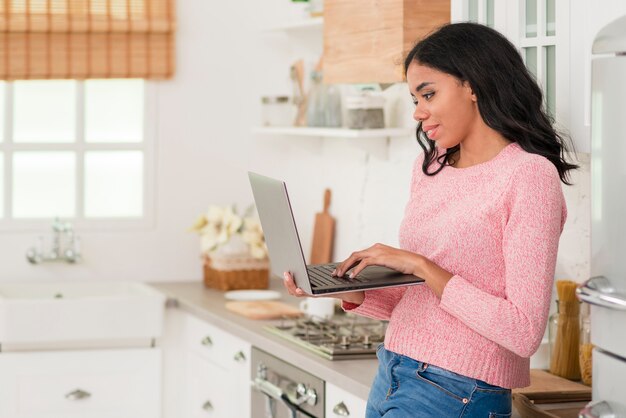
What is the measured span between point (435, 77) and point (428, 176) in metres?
0.21

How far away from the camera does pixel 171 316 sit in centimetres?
371

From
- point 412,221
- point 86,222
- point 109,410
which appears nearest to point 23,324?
point 109,410

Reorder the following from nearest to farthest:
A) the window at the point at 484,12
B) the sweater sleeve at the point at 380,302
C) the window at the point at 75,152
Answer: the sweater sleeve at the point at 380,302 → the window at the point at 484,12 → the window at the point at 75,152

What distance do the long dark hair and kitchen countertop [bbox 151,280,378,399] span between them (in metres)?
0.78

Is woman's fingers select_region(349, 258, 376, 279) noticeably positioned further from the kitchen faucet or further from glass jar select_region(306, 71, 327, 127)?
the kitchen faucet

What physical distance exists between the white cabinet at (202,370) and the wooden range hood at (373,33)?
870 millimetres

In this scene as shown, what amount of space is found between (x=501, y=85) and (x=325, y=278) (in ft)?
1.52


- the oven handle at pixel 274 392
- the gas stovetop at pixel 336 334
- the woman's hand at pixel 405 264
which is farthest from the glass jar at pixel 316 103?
the woman's hand at pixel 405 264

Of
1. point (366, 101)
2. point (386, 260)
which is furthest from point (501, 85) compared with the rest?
point (366, 101)

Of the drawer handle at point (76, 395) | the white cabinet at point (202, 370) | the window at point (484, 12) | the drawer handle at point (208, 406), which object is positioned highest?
the window at point (484, 12)

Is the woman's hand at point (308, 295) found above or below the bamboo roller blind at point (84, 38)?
below

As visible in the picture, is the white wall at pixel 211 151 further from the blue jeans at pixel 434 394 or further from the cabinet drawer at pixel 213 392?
the blue jeans at pixel 434 394

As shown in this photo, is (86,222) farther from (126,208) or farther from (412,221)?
(412,221)

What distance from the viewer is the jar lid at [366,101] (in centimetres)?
338
